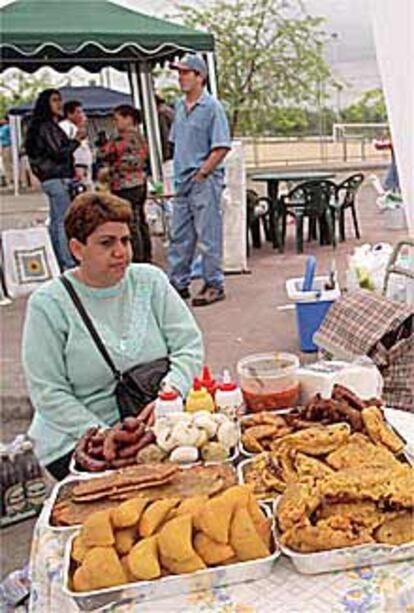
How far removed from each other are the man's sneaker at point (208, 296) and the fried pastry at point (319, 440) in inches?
149

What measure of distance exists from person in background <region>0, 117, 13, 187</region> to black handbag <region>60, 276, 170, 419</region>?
34.6ft

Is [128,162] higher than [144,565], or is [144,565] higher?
[128,162]

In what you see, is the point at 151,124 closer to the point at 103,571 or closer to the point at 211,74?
the point at 211,74

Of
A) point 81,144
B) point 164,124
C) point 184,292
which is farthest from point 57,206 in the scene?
point 164,124

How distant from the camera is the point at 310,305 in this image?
3824mm

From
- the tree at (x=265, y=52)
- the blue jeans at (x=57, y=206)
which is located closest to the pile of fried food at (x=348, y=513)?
the blue jeans at (x=57, y=206)

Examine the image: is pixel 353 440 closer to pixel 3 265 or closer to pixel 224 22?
pixel 3 265

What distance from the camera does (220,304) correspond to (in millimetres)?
5219

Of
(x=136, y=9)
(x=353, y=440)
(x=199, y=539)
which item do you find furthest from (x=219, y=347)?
(x=136, y=9)

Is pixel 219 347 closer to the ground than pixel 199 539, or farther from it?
closer to the ground

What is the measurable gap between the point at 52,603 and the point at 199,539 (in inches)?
10.3

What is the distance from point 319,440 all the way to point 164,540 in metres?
0.38

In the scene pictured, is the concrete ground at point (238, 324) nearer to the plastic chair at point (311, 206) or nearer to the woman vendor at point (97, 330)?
the plastic chair at point (311, 206)

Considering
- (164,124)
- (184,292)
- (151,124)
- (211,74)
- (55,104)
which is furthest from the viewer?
(164,124)
